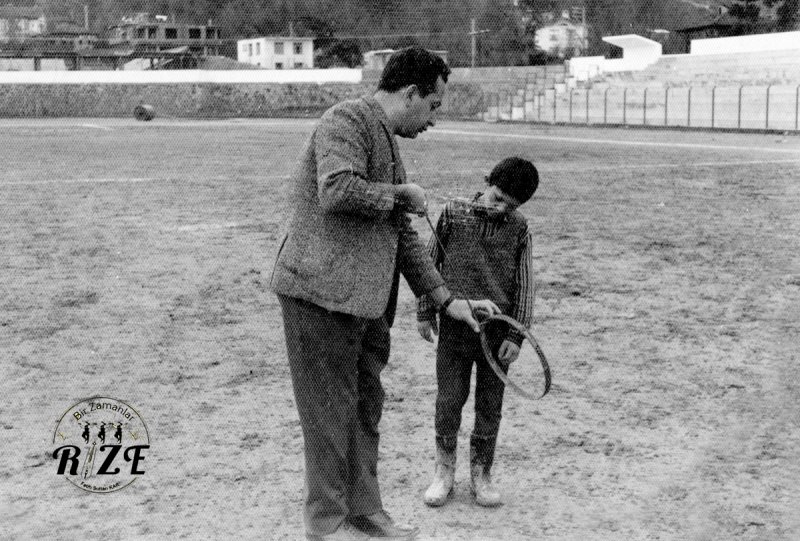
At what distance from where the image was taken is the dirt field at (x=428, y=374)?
3.97 m

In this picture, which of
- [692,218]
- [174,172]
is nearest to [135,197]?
[174,172]

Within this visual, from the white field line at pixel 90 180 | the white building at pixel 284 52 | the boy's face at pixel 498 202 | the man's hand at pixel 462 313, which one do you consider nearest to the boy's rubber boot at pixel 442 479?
the man's hand at pixel 462 313

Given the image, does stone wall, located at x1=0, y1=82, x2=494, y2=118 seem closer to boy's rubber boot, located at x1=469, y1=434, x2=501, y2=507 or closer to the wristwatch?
boy's rubber boot, located at x1=469, y1=434, x2=501, y2=507

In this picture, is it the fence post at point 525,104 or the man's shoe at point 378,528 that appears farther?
the fence post at point 525,104

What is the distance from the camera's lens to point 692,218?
1171 centimetres

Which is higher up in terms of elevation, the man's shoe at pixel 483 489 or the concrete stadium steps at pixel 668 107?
the concrete stadium steps at pixel 668 107

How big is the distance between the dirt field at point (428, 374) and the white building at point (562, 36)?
76.3m

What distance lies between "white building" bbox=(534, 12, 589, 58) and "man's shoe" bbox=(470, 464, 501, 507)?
8331 cm

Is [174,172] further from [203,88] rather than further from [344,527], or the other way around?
[203,88]

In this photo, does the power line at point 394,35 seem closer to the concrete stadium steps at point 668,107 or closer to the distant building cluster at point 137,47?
the distant building cluster at point 137,47

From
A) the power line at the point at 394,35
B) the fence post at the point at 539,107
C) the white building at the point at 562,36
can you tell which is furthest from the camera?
the power line at the point at 394,35

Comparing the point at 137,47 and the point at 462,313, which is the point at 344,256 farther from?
the point at 137,47

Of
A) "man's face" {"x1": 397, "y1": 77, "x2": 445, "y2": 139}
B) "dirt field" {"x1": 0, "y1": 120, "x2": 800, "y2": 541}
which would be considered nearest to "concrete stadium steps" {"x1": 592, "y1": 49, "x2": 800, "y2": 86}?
"dirt field" {"x1": 0, "y1": 120, "x2": 800, "y2": 541}

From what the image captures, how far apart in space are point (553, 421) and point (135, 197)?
9.59 meters
